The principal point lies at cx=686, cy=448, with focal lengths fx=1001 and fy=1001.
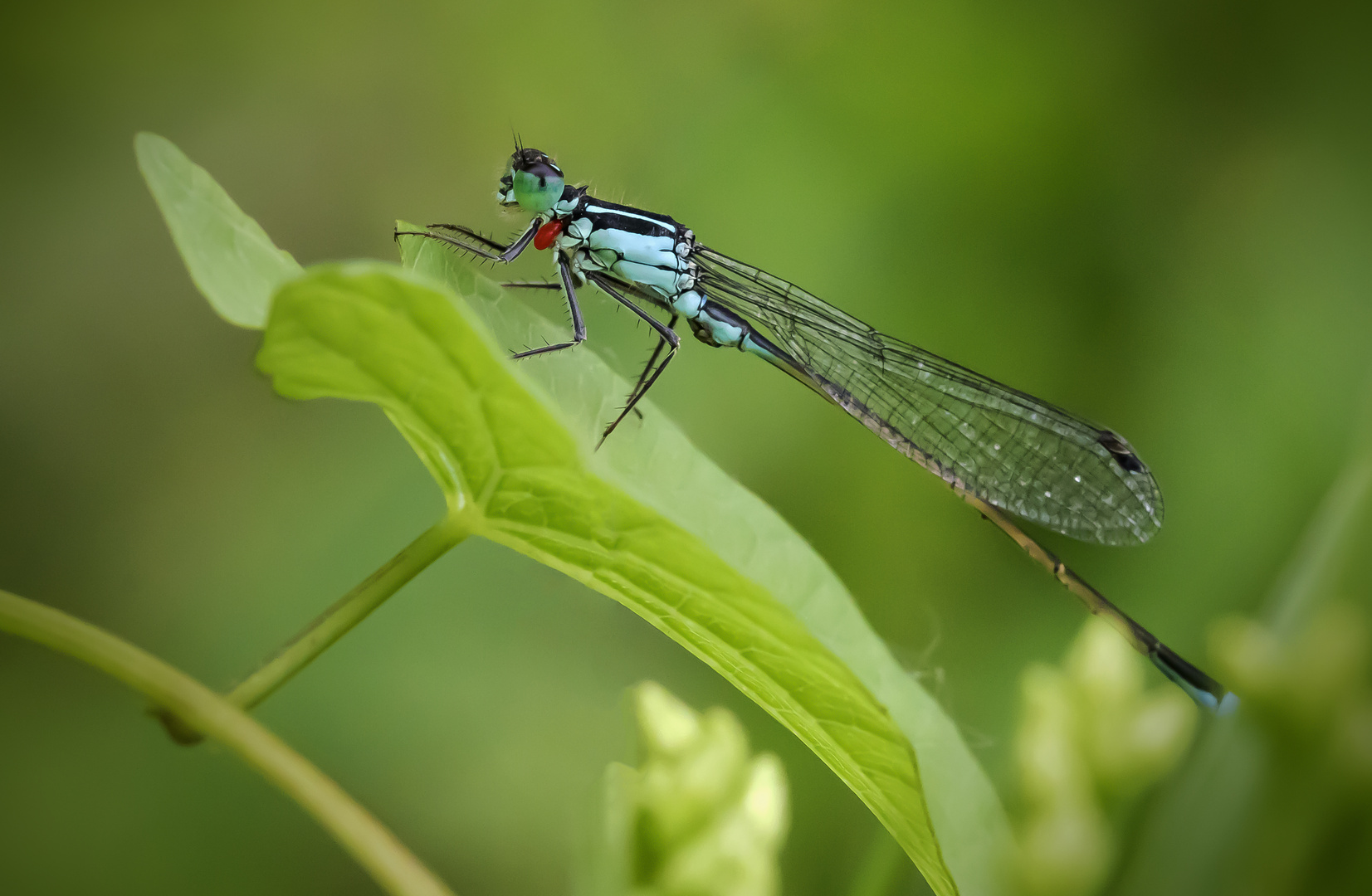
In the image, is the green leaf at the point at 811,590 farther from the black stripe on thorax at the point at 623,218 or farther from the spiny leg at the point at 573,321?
the black stripe on thorax at the point at 623,218

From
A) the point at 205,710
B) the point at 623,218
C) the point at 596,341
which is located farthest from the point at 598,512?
the point at 596,341

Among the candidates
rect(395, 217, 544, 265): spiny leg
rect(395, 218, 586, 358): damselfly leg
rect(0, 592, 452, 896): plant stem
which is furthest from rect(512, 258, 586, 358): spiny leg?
rect(0, 592, 452, 896): plant stem

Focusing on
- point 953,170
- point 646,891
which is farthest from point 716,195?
point 646,891

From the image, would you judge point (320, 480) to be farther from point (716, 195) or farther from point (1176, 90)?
point (1176, 90)

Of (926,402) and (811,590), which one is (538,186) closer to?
(926,402)

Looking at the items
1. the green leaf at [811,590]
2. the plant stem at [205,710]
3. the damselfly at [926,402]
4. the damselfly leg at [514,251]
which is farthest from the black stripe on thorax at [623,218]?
the plant stem at [205,710]

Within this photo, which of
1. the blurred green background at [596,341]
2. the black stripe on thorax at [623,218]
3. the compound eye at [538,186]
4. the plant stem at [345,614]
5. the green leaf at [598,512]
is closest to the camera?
the green leaf at [598,512]
